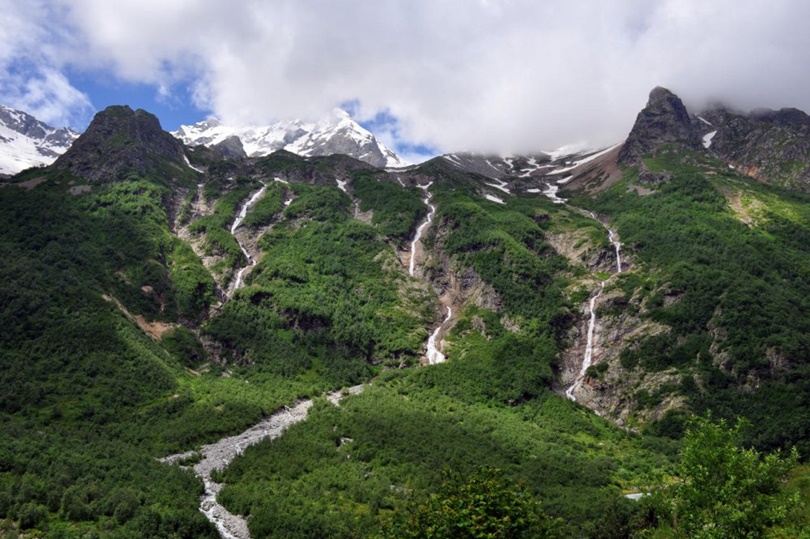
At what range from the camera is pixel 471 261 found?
168250 mm

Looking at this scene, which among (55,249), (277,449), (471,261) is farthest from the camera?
(471,261)

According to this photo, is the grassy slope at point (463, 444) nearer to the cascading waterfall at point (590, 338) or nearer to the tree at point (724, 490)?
the cascading waterfall at point (590, 338)

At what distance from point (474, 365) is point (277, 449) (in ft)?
190

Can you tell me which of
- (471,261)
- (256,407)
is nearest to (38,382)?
(256,407)

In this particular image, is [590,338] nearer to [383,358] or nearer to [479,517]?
[383,358]

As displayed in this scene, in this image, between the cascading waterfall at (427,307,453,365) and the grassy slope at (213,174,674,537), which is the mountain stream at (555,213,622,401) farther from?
the cascading waterfall at (427,307,453,365)

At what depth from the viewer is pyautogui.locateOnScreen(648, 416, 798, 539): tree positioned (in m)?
25.6

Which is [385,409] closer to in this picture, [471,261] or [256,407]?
[256,407]

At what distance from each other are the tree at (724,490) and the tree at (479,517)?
→ 7.66 metres

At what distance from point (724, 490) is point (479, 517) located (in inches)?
504

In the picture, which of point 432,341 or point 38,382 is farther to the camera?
point 432,341

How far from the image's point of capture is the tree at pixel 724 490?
25.6m

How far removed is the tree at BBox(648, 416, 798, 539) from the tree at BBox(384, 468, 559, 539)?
7656mm

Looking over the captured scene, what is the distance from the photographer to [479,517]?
26359 millimetres
